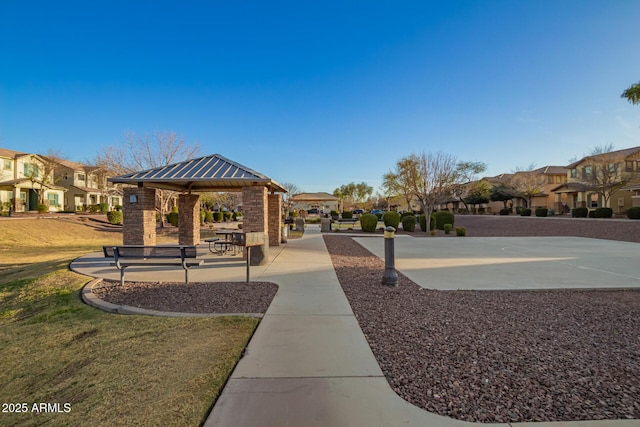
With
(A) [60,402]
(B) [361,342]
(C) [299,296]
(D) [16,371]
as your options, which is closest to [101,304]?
(D) [16,371]

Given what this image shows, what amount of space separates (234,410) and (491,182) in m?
60.5

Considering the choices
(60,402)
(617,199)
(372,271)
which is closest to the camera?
(60,402)

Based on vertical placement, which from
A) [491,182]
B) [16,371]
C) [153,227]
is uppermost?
[491,182]

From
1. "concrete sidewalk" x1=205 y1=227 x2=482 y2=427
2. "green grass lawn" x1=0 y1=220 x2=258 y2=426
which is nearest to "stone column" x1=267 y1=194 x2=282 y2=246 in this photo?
"green grass lawn" x1=0 y1=220 x2=258 y2=426

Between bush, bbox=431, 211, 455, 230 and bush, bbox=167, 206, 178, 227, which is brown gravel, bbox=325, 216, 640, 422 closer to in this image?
bush, bbox=431, 211, 455, 230

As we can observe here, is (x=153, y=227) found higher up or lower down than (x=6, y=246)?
higher up

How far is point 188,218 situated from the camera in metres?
13.0

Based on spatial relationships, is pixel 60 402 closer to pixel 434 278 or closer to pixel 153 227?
pixel 434 278

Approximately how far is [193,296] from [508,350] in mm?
5026

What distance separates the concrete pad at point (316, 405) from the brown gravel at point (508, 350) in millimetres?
206

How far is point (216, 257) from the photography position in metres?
10.2

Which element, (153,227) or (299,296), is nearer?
(299,296)

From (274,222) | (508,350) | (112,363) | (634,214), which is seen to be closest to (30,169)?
(274,222)

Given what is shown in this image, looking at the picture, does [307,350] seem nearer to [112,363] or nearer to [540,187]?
[112,363]
